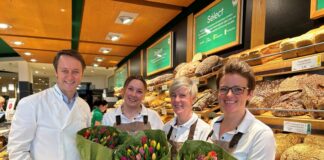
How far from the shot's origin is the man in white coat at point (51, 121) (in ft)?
4.93

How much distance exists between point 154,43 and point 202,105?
2.60 m

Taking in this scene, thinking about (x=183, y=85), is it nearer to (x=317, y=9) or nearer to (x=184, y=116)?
(x=184, y=116)

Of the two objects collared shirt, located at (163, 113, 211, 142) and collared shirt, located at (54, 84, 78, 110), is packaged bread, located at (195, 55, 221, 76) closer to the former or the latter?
collared shirt, located at (163, 113, 211, 142)

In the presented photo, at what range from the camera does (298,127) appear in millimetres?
1292

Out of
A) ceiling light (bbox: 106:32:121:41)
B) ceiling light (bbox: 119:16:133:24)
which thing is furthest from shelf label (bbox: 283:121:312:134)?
ceiling light (bbox: 106:32:121:41)

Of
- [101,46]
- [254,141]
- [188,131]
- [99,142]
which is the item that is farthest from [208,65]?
[101,46]

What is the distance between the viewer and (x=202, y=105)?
7.70ft

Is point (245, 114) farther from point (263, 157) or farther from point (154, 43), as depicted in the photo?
point (154, 43)

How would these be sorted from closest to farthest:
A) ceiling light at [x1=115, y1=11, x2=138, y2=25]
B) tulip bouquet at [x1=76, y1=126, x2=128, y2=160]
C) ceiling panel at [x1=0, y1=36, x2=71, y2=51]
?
tulip bouquet at [x1=76, y1=126, x2=128, y2=160] < ceiling light at [x1=115, y1=11, x2=138, y2=25] < ceiling panel at [x1=0, y1=36, x2=71, y2=51]

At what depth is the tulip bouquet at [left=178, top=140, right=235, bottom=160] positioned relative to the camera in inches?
36.6

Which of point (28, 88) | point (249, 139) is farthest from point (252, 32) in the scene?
point (28, 88)

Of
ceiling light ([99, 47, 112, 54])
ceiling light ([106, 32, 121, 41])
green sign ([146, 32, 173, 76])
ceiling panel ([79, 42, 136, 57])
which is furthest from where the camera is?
ceiling light ([99, 47, 112, 54])

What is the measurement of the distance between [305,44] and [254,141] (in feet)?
2.17

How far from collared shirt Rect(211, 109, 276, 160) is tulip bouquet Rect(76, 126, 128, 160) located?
59 centimetres
